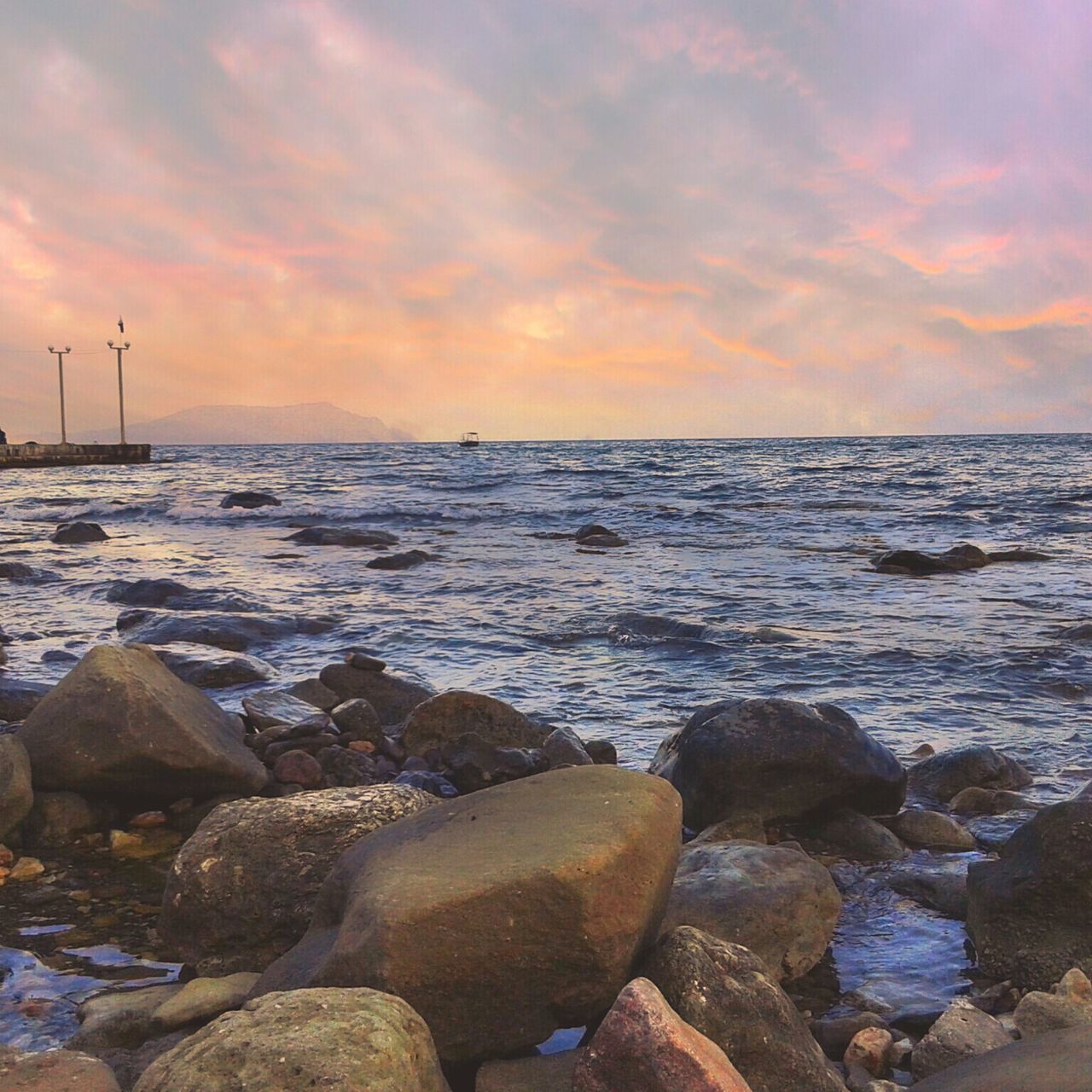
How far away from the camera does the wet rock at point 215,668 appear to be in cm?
888

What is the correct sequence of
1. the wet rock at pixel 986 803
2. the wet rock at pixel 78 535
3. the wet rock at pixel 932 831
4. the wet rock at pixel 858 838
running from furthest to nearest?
1. the wet rock at pixel 78 535
2. the wet rock at pixel 986 803
3. the wet rock at pixel 932 831
4. the wet rock at pixel 858 838

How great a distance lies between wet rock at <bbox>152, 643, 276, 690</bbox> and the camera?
8.88 m

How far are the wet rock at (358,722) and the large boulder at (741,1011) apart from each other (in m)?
4.08

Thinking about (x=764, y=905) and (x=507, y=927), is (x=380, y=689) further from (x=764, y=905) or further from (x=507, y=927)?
(x=507, y=927)

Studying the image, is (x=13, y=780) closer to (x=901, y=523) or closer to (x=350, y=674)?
(x=350, y=674)

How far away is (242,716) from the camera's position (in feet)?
23.9

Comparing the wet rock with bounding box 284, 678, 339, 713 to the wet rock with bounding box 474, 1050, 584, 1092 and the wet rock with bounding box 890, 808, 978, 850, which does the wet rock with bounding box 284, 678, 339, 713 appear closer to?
the wet rock with bounding box 890, 808, 978, 850

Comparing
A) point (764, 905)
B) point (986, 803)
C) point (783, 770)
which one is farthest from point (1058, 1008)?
point (986, 803)

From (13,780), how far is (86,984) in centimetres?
168

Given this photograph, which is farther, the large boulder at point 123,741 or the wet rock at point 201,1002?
the large boulder at point 123,741

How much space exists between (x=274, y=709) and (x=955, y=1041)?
17.6ft

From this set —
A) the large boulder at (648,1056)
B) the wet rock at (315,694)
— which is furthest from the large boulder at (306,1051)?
the wet rock at (315,694)

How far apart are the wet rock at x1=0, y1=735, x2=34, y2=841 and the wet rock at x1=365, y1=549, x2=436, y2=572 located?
11.9 meters

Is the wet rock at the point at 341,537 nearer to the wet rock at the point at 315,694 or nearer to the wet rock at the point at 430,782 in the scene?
the wet rock at the point at 315,694
